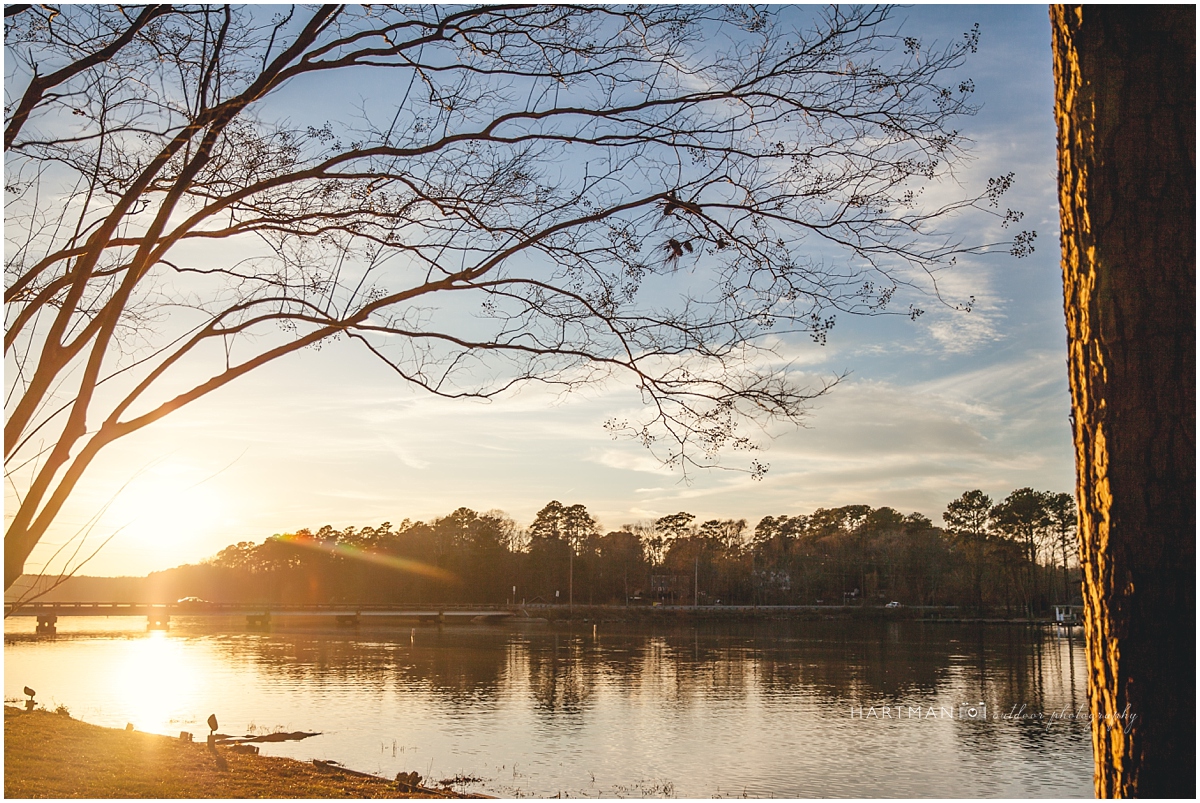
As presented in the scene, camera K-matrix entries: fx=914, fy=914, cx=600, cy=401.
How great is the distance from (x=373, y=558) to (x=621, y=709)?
84.8 metres

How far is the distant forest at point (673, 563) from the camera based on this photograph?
333 ft

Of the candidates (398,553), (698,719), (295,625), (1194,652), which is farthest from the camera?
(398,553)

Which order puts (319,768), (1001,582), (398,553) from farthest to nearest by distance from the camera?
(398,553)
(1001,582)
(319,768)

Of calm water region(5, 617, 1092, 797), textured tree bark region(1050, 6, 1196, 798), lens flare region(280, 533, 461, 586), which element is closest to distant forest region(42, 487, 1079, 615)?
lens flare region(280, 533, 461, 586)

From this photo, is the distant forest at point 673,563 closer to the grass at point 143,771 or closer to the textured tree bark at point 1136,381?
the grass at point 143,771

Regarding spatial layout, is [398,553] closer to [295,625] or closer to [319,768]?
[295,625]

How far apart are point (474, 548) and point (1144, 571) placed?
10565 centimetres

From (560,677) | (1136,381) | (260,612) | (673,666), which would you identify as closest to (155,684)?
(560,677)

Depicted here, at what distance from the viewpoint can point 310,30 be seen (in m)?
4.34

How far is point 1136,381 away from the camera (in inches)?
114

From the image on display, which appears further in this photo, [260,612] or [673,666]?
[260,612]

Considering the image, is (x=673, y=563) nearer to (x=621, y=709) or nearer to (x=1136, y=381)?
(x=621, y=709)

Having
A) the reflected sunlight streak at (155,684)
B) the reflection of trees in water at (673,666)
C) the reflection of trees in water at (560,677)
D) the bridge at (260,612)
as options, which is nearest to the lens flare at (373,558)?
the bridge at (260,612)

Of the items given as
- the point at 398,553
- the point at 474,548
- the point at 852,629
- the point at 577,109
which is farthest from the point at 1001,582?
the point at 577,109
